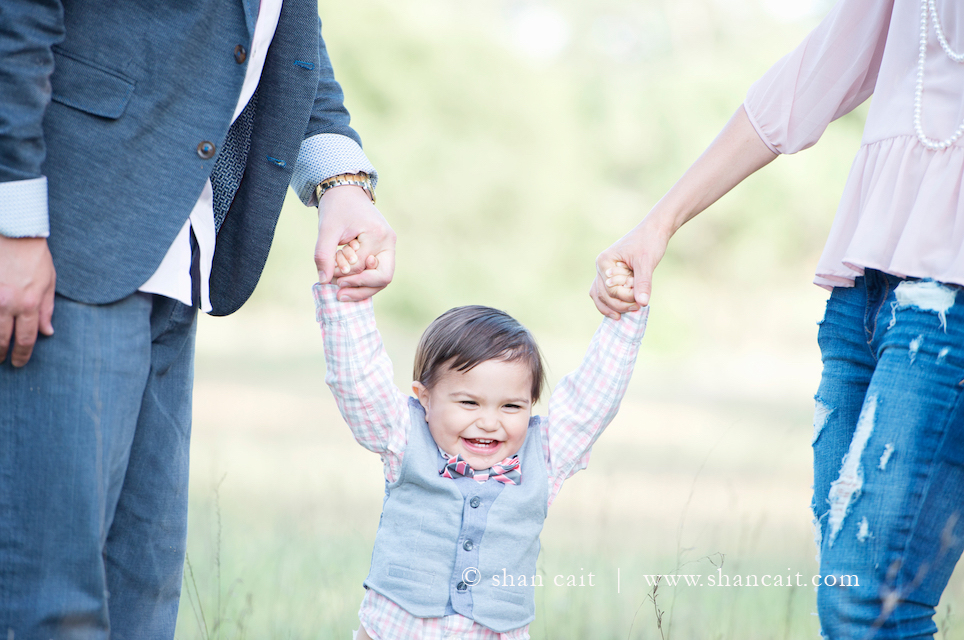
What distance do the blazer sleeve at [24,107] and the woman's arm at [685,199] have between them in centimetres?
114

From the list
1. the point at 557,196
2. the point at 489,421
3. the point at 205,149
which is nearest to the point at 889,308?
the point at 489,421

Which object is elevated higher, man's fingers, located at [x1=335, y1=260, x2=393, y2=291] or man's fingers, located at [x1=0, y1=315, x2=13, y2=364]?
man's fingers, located at [x1=335, y1=260, x2=393, y2=291]

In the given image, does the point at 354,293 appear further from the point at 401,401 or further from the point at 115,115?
the point at 115,115

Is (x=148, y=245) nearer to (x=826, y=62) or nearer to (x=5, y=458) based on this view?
(x=5, y=458)

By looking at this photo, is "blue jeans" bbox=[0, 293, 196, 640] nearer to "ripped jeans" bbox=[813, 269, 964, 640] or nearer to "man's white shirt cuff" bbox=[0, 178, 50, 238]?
"man's white shirt cuff" bbox=[0, 178, 50, 238]

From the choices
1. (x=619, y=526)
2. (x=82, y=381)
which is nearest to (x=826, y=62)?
(x=82, y=381)

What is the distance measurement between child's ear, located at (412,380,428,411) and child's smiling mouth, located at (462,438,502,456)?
0.49ft

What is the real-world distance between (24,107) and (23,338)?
0.34m

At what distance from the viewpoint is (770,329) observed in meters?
15.1

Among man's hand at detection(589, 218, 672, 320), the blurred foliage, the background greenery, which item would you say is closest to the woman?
man's hand at detection(589, 218, 672, 320)

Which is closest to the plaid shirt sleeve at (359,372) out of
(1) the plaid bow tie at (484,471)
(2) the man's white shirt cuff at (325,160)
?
(1) the plaid bow tie at (484,471)

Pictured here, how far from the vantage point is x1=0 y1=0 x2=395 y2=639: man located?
131 cm

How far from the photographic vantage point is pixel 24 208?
1.30m

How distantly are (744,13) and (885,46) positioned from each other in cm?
1635
